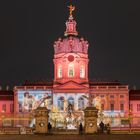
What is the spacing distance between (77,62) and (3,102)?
17.5 metres

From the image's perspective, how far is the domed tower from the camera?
373ft

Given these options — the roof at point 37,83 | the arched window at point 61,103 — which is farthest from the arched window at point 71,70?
the arched window at point 61,103

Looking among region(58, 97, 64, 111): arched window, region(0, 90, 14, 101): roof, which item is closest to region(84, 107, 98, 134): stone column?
region(58, 97, 64, 111): arched window

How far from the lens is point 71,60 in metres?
114

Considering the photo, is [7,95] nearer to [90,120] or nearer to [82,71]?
[82,71]

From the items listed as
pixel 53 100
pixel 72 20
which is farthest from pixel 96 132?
pixel 72 20

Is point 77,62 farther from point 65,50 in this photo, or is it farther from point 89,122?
point 89,122

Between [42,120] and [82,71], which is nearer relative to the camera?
[42,120]

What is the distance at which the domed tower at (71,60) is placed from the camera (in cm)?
11381

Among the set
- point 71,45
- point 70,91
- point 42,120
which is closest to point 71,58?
point 71,45

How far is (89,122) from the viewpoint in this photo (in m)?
48.5

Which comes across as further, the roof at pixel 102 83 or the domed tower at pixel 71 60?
the roof at pixel 102 83

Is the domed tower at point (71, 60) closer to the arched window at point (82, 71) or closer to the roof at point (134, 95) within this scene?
the arched window at point (82, 71)

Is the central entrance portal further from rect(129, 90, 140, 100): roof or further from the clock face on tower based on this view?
rect(129, 90, 140, 100): roof
